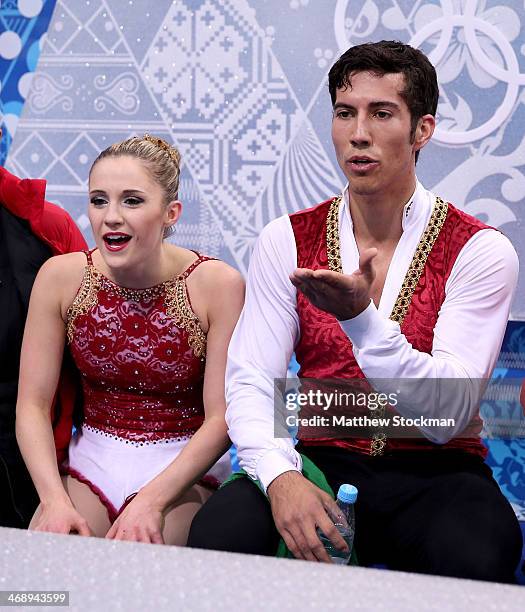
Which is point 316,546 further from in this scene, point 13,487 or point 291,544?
point 13,487

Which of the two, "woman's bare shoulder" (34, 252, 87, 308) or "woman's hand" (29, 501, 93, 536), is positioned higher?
"woman's bare shoulder" (34, 252, 87, 308)

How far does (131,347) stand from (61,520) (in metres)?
0.42

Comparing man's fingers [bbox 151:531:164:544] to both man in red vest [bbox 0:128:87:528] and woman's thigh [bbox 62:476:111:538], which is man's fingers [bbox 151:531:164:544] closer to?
woman's thigh [bbox 62:476:111:538]

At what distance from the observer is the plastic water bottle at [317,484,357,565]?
147cm

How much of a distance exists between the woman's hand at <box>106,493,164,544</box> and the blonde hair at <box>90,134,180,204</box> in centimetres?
71

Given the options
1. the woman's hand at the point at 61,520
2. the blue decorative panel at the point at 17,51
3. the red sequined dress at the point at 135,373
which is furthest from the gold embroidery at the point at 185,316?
the blue decorative panel at the point at 17,51

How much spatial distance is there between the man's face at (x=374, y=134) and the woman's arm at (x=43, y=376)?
0.72 metres

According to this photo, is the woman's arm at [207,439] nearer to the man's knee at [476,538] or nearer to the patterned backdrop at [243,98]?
the man's knee at [476,538]

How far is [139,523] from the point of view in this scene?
164 centimetres

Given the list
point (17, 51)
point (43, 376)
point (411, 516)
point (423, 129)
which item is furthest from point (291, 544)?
point (17, 51)

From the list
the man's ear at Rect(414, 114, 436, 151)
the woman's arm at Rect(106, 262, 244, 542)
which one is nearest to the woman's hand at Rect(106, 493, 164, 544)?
the woman's arm at Rect(106, 262, 244, 542)

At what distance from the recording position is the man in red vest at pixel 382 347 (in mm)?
1448

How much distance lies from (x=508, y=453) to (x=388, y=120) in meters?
1.35

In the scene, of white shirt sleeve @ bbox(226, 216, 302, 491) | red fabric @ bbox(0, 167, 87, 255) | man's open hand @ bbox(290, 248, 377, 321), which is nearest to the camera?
man's open hand @ bbox(290, 248, 377, 321)
